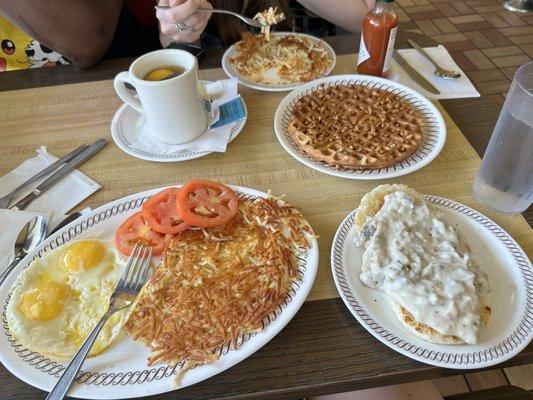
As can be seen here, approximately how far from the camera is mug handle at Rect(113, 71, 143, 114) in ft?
4.00

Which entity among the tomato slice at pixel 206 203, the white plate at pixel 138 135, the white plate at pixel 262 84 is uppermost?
the white plate at pixel 262 84

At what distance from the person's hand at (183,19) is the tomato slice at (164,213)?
70 cm

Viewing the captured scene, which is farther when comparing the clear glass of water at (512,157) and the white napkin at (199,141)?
the white napkin at (199,141)

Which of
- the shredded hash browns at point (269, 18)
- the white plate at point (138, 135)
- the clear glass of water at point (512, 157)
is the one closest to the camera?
the clear glass of water at point (512, 157)

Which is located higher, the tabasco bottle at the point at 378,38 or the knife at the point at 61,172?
the tabasco bottle at the point at 378,38

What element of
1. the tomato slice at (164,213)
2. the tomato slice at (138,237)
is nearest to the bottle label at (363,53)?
the tomato slice at (164,213)

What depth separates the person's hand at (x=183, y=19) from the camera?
1.45 meters

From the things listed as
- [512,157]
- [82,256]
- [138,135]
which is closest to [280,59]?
[138,135]

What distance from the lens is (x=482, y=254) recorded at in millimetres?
939

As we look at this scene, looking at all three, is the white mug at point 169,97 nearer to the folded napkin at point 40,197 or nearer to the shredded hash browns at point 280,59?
the folded napkin at point 40,197

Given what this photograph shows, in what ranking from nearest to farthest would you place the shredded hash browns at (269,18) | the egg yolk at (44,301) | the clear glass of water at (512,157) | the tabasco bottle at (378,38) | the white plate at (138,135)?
1. the egg yolk at (44,301)
2. the clear glass of water at (512,157)
3. the white plate at (138,135)
4. the tabasco bottle at (378,38)
5. the shredded hash browns at (269,18)

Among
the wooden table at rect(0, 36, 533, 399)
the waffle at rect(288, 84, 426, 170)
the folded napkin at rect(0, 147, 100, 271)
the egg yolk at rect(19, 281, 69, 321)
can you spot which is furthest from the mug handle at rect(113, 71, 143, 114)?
the egg yolk at rect(19, 281, 69, 321)

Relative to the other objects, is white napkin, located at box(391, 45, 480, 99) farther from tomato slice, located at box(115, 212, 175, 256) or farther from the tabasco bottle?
tomato slice, located at box(115, 212, 175, 256)

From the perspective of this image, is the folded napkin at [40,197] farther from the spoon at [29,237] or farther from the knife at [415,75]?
the knife at [415,75]
